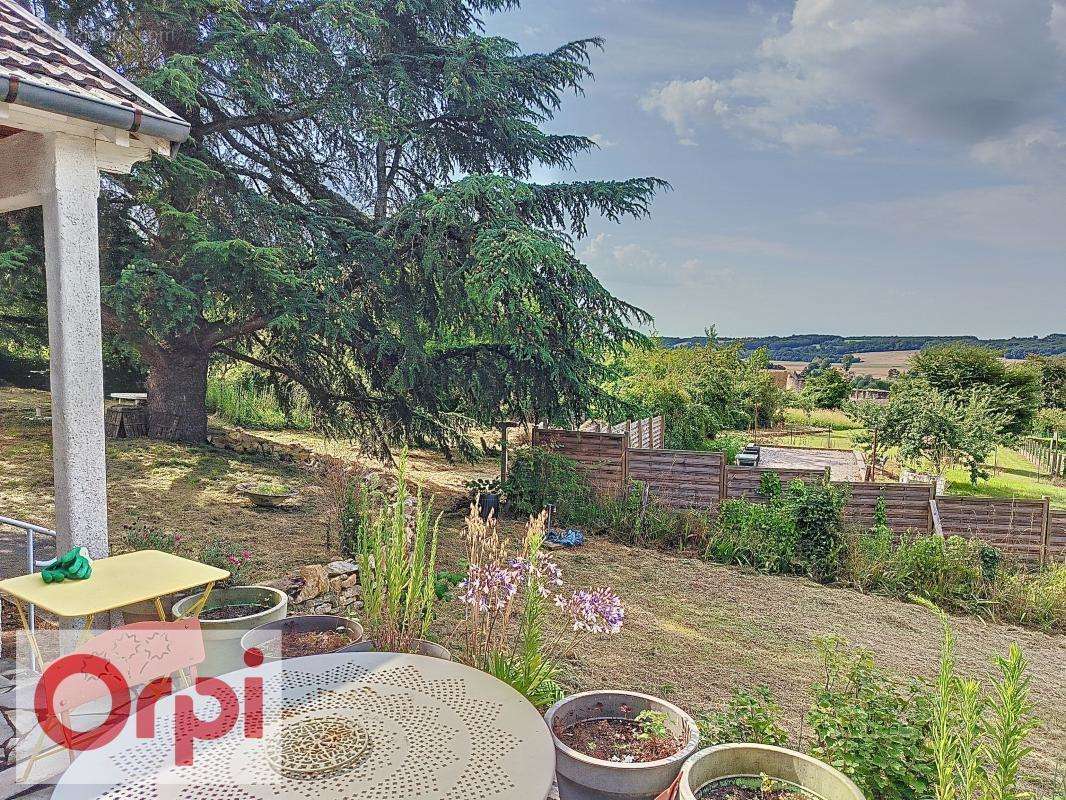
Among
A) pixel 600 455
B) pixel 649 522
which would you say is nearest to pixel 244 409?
pixel 600 455

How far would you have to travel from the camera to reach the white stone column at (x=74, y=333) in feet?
9.76

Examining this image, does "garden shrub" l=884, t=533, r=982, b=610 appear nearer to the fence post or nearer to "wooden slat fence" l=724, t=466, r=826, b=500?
"wooden slat fence" l=724, t=466, r=826, b=500

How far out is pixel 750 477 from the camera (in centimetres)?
822

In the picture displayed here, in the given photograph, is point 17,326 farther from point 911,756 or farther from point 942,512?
point 942,512

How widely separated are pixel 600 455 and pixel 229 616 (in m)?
5.77

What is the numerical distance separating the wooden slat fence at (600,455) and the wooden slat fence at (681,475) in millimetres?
140

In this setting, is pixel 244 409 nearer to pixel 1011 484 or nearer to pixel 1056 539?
pixel 1056 539

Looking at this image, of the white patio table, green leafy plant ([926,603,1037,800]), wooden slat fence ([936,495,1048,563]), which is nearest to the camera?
the white patio table

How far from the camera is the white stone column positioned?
117 inches

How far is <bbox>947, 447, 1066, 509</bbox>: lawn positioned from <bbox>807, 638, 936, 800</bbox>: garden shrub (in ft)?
48.7

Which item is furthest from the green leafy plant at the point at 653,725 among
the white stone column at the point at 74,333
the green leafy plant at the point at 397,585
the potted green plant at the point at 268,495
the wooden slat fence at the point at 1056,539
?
the wooden slat fence at the point at 1056,539

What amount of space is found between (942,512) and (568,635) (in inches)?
220

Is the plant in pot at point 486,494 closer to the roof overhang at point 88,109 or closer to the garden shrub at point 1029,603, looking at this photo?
the garden shrub at point 1029,603

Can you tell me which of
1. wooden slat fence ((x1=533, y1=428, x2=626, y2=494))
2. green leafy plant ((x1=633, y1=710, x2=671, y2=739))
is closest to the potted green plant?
wooden slat fence ((x1=533, y1=428, x2=626, y2=494))
